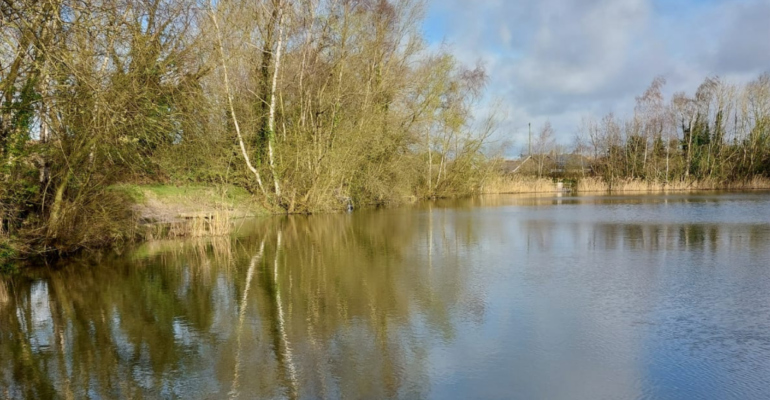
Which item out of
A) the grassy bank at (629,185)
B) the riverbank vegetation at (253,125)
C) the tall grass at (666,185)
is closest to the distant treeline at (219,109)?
the riverbank vegetation at (253,125)

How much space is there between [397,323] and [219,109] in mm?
13833

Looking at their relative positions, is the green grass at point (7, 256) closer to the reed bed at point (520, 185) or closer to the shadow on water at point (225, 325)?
the shadow on water at point (225, 325)

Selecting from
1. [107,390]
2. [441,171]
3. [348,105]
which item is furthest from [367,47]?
[107,390]

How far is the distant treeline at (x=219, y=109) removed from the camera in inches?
326

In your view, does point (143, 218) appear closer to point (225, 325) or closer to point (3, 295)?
point (3, 295)

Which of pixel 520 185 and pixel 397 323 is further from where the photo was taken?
pixel 520 185

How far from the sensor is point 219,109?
18.2m

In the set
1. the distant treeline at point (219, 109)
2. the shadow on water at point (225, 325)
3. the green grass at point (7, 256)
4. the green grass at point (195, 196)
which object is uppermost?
the distant treeline at point (219, 109)

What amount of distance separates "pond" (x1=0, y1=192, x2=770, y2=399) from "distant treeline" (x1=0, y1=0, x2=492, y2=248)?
5.46 ft

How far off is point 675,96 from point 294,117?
34583 millimetres

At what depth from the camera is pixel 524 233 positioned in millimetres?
14289

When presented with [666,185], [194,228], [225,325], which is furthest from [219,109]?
[666,185]

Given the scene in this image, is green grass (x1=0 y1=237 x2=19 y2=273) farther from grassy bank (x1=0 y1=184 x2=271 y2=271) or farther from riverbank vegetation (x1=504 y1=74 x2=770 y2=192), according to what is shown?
riverbank vegetation (x1=504 y1=74 x2=770 y2=192)

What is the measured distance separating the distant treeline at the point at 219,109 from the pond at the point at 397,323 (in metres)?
1.66
